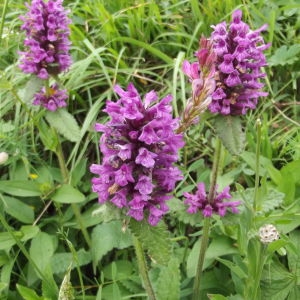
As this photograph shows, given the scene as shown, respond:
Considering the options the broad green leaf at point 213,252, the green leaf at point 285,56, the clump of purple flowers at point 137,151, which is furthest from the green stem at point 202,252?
the green leaf at point 285,56

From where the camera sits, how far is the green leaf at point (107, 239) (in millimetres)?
2207

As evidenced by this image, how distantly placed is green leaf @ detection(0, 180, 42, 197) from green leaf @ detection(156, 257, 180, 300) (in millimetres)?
881

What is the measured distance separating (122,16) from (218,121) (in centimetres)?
179

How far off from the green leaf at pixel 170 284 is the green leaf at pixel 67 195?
61 cm

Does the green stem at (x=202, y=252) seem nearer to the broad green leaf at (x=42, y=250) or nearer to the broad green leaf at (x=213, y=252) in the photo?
the broad green leaf at (x=213, y=252)

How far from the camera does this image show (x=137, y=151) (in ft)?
4.57

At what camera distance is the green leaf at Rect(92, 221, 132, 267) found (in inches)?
86.9

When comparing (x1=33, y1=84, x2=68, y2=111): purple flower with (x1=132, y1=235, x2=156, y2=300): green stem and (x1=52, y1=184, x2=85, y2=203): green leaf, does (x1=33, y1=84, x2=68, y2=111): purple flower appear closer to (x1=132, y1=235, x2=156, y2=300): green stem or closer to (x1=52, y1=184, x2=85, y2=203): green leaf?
(x1=52, y1=184, x2=85, y2=203): green leaf

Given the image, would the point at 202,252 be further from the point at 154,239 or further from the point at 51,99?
the point at 51,99

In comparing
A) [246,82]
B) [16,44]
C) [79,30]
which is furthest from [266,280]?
[16,44]

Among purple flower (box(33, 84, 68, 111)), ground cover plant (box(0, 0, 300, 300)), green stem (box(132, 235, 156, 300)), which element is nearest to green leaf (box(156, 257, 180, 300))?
ground cover plant (box(0, 0, 300, 300))

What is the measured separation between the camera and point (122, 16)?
324cm

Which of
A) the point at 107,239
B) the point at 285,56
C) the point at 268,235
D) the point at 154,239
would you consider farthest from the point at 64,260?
the point at 285,56

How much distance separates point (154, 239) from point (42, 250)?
0.95 meters
